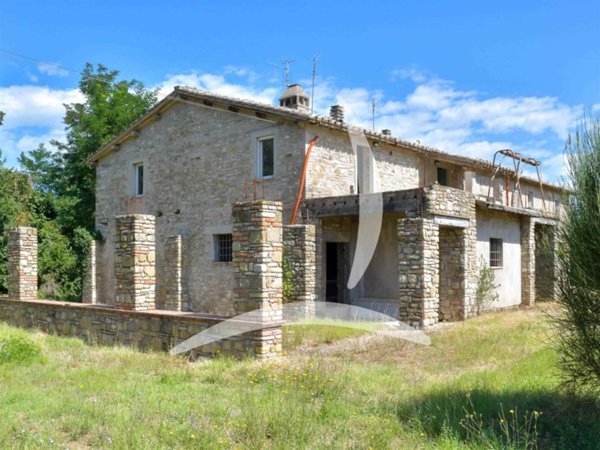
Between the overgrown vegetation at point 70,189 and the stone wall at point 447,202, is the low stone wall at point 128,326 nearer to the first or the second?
the stone wall at point 447,202

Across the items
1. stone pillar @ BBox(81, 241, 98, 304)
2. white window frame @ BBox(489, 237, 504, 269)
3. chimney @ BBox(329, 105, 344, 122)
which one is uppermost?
chimney @ BBox(329, 105, 344, 122)

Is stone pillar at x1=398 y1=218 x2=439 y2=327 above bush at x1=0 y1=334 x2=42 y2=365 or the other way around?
above

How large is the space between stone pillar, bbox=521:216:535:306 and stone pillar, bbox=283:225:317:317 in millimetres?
7305

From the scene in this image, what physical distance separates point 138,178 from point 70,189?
7.00 meters

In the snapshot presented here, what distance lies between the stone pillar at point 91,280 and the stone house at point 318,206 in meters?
0.19

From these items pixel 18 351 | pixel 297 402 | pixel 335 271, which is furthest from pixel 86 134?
pixel 297 402

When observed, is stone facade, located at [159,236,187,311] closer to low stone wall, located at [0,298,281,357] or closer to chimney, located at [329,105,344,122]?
low stone wall, located at [0,298,281,357]

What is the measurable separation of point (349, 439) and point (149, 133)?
1651 centimetres

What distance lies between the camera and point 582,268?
543 centimetres

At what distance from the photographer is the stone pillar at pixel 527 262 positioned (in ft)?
56.4

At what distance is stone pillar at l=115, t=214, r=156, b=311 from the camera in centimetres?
1123

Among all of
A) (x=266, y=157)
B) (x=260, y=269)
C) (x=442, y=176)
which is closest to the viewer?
(x=260, y=269)

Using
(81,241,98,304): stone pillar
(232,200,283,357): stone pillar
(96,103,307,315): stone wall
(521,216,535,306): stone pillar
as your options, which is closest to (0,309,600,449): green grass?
(232,200,283,357): stone pillar

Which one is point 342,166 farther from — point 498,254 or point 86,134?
point 86,134
